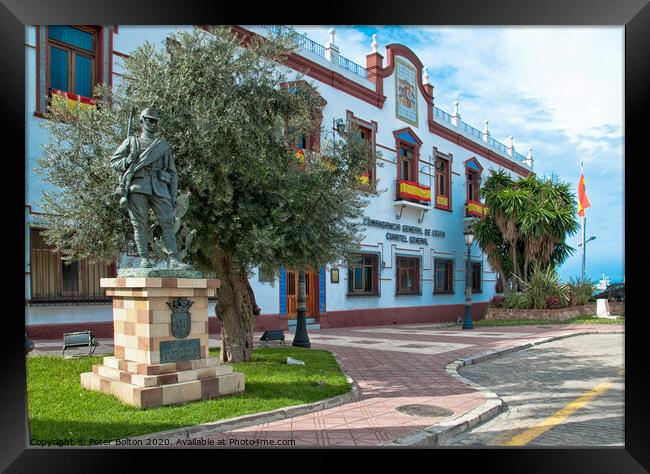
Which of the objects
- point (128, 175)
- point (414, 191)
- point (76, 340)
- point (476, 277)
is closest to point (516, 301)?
point (476, 277)

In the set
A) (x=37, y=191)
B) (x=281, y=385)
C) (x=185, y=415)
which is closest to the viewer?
(x=185, y=415)

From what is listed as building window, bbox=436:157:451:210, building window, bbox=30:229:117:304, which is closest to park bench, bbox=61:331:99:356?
building window, bbox=30:229:117:304

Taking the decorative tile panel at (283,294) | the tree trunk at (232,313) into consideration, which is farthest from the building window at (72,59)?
the decorative tile panel at (283,294)

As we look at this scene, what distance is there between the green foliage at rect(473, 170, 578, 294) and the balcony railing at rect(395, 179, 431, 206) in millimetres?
3937

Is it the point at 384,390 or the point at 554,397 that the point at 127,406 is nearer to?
the point at 384,390

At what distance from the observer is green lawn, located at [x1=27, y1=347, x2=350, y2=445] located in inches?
204

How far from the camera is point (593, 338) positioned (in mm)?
15188

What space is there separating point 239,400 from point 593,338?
41.8ft

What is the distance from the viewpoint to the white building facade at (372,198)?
11.0m

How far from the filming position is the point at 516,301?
2211 cm

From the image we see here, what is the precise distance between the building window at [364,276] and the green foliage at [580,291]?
9.28 m

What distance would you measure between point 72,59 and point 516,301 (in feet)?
61.9
